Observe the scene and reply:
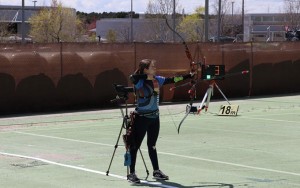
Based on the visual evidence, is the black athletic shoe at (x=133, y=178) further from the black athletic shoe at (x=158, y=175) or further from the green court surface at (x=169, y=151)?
the black athletic shoe at (x=158, y=175)

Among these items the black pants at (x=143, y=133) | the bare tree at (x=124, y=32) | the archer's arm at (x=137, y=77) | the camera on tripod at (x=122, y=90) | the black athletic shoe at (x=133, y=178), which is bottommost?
the black athletic shoe at (x=133, y=178)

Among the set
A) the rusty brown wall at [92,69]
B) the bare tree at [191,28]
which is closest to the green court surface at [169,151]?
the rusty brown wall at [92,69]

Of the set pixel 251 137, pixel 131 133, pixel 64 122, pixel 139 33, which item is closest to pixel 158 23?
pixel 139 33

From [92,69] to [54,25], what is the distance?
139ft

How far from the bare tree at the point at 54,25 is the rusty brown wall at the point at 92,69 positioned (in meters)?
35.2

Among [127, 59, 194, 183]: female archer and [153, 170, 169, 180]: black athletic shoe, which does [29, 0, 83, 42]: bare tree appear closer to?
[127, 59, 194, 183]: female archer

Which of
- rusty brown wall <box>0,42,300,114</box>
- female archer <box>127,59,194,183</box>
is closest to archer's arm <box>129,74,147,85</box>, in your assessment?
female archer <box>127,59,194,183</box>

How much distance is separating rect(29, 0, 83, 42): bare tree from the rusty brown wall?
35.2 meters

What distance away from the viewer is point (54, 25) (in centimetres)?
6394

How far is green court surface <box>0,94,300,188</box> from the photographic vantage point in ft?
30.1

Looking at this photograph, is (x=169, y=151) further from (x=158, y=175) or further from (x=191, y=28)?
(x=191, y=28)

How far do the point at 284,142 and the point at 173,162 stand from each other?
3.76 metres

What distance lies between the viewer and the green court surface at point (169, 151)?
30.1ft

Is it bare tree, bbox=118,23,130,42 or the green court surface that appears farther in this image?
bare tree, bbox=118,23,130,42
